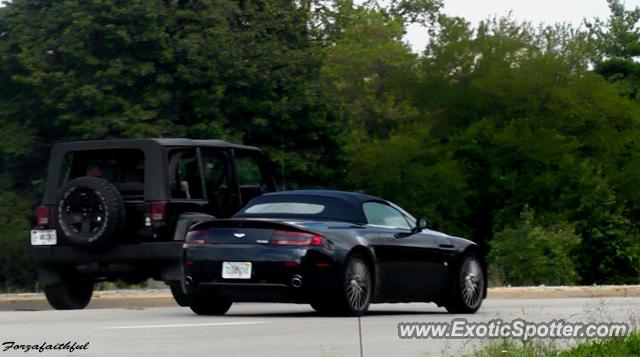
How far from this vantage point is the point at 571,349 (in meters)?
11.4

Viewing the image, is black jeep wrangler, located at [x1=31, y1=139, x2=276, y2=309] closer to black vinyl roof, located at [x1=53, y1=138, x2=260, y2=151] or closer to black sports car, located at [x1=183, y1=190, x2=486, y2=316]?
black vinyl roof, located at [x1=53, y1=138, x2=260, y2=151]

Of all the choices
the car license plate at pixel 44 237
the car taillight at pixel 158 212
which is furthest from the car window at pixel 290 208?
the car license plate at pixel 44 237

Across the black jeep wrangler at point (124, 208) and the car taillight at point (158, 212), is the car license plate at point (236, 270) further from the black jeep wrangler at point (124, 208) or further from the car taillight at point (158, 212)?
the car taillight at point (158, 212)

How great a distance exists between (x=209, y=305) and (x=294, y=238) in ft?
5.74

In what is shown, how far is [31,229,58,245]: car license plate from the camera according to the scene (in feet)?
63.9

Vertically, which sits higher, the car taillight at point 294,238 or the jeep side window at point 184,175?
the jeep side window at point 184,175

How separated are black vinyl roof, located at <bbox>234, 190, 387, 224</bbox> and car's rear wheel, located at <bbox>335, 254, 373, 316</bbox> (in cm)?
77

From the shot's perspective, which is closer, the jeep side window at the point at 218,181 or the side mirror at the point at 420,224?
the side mirror at the point at 420,224

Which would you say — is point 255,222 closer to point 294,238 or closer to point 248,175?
point 294,238

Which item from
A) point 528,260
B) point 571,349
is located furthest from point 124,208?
point 528,260

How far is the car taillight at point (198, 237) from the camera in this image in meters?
16.6

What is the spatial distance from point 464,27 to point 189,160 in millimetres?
32288

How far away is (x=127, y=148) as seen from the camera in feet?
64.3

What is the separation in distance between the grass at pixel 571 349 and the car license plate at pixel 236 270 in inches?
194
